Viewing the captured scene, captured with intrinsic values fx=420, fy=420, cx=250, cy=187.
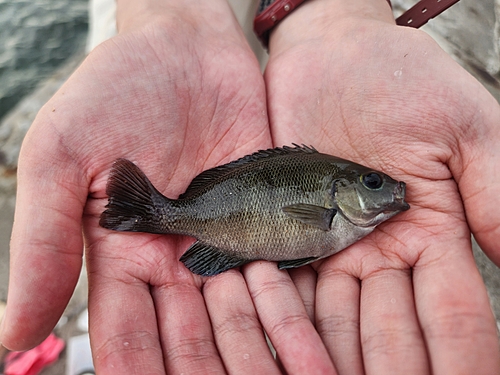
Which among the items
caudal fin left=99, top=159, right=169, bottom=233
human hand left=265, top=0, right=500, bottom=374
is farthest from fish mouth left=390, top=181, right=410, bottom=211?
caudal fin left=99, top=159, right=169, bottom=233

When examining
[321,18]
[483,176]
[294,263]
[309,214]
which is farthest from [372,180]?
[321,18]

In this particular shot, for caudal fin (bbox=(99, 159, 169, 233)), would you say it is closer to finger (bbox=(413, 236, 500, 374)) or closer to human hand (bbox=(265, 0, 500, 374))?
human hand (bbox=(265, 0, 500, 374))

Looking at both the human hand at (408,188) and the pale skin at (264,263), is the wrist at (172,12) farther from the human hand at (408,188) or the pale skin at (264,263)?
the human hand at (408,188)

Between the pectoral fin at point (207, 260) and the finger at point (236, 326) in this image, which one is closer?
the finger at point (236, 326)

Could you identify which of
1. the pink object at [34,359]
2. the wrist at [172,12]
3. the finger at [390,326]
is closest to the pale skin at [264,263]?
the finger at [390,326]

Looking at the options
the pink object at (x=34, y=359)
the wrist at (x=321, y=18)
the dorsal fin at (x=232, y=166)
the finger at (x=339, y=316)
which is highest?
the wrist at (x=321, y=18)

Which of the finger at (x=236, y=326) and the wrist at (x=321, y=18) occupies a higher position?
the wrist at (x=321, y=18)

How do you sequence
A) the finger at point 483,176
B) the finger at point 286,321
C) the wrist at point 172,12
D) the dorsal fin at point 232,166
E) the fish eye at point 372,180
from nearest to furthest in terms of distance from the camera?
the finger at point 286,321 → the finger at point 483,176 → the fish eye at point 372,180 → the dorsal fin at point 232,166 → the wrist at point 172,12

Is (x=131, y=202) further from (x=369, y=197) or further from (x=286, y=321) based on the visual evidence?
(x=369, y=197)
